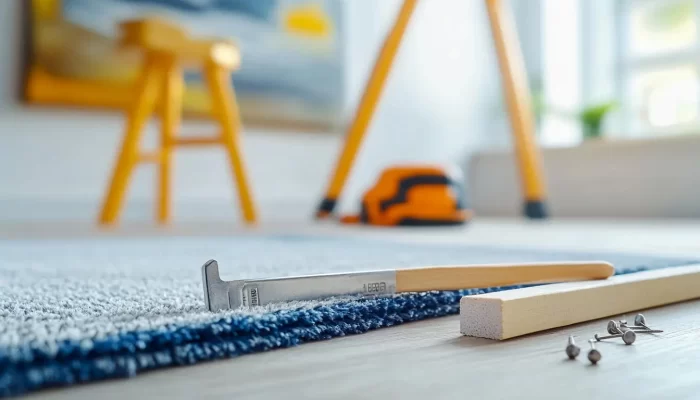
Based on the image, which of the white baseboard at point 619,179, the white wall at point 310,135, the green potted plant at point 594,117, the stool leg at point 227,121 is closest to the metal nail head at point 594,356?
the stool leg at point 227,121

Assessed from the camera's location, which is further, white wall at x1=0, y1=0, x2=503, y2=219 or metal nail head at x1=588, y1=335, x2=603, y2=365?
white wall at x1=0, y1=0, x2=503, y2=219

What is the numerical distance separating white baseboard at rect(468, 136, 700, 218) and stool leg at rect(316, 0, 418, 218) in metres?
1.05

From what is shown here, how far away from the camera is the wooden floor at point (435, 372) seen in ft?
1.04

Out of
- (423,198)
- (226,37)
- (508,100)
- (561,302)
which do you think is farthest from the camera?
(226,37)

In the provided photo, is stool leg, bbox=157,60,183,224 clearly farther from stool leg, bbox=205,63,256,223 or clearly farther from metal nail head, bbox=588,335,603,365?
metal nail head, bbox=588,335,603,365

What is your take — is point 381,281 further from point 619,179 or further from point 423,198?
point 619,179

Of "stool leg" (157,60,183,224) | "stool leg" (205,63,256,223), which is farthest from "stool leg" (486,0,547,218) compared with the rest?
"stool leg" (157,60,183,224)

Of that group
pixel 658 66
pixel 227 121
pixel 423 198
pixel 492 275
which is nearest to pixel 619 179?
pixel 658 66

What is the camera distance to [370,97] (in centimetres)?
192

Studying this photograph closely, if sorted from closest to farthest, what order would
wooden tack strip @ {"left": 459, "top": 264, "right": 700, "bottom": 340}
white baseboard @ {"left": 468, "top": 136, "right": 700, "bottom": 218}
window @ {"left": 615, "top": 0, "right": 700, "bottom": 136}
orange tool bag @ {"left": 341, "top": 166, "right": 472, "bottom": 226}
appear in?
1. wooden tack strip @ {"left": 459, "top": 264, "right": 700, "bottom": 340}
2. orange tool bag @ {"left": 341, "top": 166, "right": 472, "bottom": 226}
3. white baseboard @ {"left": 468, "top": 136, "right": 700, "bottom": 218}
4. window @ {"left": 615, "top": 0, "right": 700, "bottom": 136}

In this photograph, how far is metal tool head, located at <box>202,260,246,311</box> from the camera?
43cm

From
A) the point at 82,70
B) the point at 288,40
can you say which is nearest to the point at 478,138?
the point at 288,40

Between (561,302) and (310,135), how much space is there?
2.12m

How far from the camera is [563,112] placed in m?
2.85
